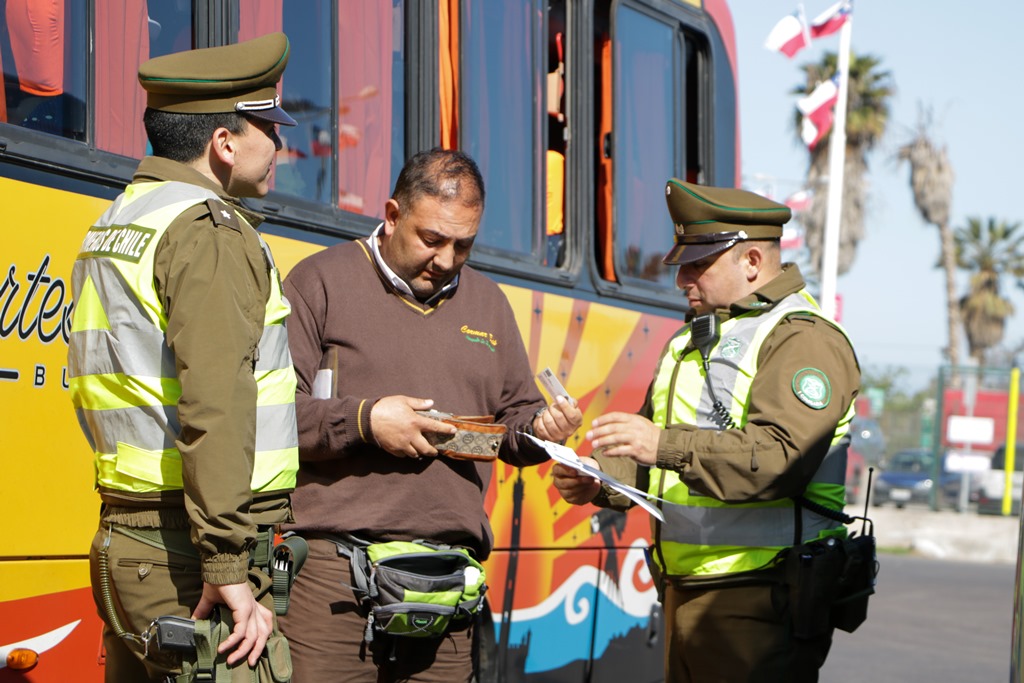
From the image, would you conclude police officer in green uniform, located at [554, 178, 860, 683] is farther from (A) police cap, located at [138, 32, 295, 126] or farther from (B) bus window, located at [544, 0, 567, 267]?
(B) bus window, located at [544, 0, 567, 267]

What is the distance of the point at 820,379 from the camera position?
11.4 feet

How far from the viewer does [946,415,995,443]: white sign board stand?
61.1 ft

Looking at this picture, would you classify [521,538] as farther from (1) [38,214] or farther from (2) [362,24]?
(1) [38,214]

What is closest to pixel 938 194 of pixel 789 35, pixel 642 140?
pixel 789 35

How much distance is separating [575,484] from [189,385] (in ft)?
4.96

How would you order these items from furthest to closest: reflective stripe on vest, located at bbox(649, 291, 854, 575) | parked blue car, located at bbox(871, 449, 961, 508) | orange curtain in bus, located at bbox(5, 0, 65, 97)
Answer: parked blue car, located at bbox(871, 449, 961, 508), reflective stripe on vest, located at bbox(649, 291, 854, 575), orange curtain in bus, located at bbox(5, 0, 65, 97)

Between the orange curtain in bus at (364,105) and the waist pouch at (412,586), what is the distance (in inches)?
53.7

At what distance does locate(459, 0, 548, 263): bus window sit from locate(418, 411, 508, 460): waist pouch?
1576 mm

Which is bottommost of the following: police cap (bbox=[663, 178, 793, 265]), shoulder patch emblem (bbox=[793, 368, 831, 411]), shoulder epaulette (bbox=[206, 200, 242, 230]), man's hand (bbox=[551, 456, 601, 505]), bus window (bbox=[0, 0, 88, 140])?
man's hand (bbox=[551, 456, 601, 505])

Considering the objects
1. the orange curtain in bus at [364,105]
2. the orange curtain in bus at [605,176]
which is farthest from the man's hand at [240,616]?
the orange curtain in bus at [605,176]

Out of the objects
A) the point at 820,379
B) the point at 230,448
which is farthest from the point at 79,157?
the point at 820,379

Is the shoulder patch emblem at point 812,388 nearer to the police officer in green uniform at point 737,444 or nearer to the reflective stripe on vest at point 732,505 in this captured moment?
the police officer in green uniform at point 737,444

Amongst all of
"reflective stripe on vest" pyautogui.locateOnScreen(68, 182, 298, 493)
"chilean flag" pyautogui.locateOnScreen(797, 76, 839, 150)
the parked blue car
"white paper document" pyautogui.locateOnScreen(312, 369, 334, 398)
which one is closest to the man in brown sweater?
"white paper document" pyautogui.locateOnScreen(312, 369, 334, 398)

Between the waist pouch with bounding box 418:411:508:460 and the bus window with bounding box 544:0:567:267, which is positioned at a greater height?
the bus window with bounding box 544:0:567:267
